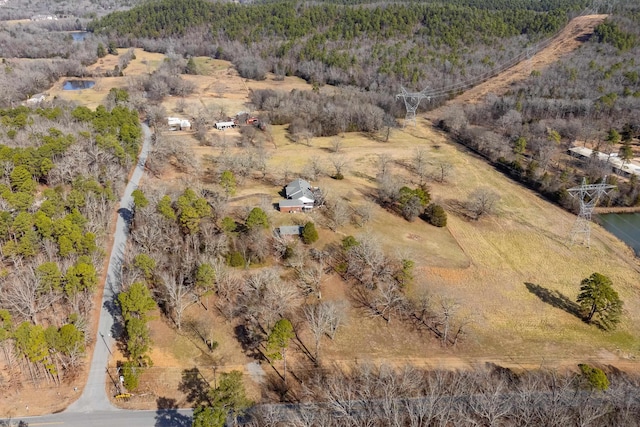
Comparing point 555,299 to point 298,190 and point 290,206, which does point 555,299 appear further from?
point 298,190

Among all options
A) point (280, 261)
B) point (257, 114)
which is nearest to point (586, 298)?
point (280, 261)

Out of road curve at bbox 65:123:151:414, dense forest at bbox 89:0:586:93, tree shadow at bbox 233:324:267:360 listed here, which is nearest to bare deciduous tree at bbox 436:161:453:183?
tree shadow at bbox 233:324:267:360

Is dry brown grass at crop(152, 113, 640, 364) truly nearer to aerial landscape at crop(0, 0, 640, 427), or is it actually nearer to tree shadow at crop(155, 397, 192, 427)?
aerial landscape at crop(0, 0, 640, 427)

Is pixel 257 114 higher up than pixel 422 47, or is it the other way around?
pixel 422 47

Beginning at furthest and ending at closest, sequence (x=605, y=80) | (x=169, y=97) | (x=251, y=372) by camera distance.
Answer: (x=169, y=97) < (x=605, y=80) < (x=251, y=372)

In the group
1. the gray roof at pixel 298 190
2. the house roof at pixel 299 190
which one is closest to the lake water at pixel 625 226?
the house roof at pixel 299 190

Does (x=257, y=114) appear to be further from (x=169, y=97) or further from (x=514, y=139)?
(x=514, y=139)
